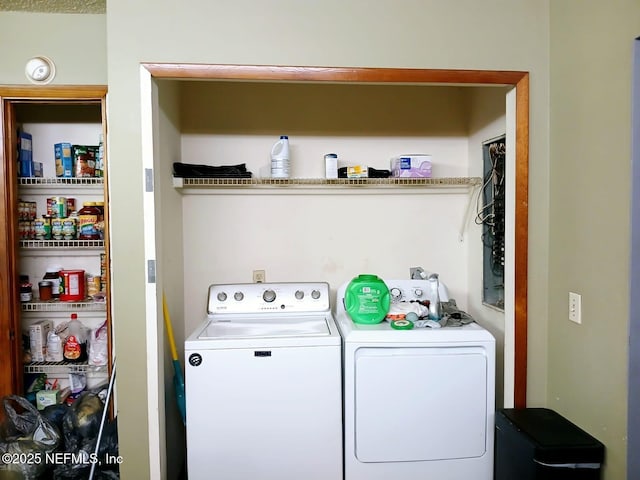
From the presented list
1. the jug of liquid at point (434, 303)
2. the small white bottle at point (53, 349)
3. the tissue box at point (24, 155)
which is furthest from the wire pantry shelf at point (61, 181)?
the jug of liquid at point (434, 303)

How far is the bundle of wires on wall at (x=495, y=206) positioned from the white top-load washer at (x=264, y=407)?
1.06 metres

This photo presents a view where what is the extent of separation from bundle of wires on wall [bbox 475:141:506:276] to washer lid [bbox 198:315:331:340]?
1.02m

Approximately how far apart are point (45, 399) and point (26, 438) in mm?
290

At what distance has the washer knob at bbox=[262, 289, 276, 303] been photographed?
2.10 metres

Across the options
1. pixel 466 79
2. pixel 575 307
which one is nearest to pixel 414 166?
pixel 466 79

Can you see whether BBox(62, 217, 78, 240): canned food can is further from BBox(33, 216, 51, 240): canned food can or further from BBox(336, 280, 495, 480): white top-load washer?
BBox(336, 280, 495, 480): white top-load washer

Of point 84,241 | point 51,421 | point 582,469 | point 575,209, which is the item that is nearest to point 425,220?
point 575,209

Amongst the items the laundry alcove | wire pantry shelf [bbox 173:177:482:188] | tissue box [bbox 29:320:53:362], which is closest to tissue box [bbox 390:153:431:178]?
wire pantry shelf [bbox 173:177:482:188]

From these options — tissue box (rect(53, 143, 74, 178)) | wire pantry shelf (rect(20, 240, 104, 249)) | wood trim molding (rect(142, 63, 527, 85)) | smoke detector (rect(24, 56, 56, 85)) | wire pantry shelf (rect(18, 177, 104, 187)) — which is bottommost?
wire pantry shelf (rect(20, 240, 104, 249))

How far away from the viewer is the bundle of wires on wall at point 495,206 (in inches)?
80.5

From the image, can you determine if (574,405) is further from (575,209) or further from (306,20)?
(306,20)

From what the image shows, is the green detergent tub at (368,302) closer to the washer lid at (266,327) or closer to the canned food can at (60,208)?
the washer lid at (266,327)

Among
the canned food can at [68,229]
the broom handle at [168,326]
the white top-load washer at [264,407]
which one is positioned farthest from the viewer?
the canned food can at [68,229]

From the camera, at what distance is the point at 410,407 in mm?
1714
